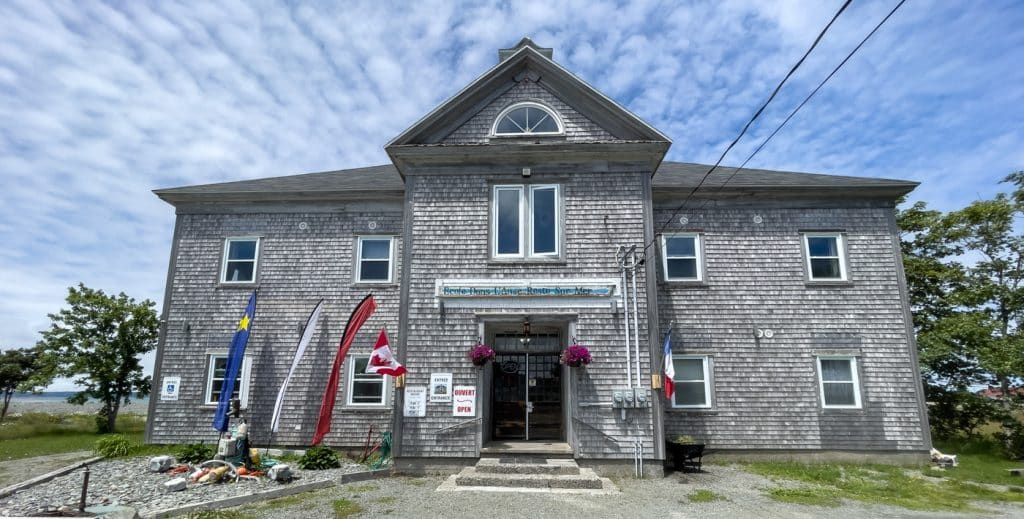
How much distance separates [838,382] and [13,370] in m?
36.3

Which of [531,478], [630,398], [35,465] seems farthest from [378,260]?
[35,465]

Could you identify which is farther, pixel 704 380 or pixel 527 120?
pixel 704 380

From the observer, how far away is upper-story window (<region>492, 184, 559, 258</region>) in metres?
10.9

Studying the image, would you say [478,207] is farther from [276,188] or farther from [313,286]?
[276,188]

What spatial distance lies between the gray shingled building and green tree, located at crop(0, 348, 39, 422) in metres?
21.8

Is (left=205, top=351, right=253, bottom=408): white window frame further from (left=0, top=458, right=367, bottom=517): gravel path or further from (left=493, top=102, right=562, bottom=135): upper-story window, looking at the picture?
(left=493, top=102, right=562, bottom=135): upper-story window

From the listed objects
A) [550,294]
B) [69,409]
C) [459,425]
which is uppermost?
[550,294]

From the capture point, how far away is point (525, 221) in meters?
11.0

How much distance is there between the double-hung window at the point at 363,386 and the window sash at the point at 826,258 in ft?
34.6

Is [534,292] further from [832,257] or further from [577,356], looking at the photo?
[832,257]

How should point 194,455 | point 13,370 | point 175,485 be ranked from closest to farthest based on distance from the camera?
point 175,485 < point 194,455 < point 13,370

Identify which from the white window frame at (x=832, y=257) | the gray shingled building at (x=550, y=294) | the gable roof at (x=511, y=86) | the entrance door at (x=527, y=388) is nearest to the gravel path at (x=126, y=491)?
the gray shingled building at (x=550, y=294)

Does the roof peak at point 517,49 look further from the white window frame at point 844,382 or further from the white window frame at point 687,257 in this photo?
the white window frame at point 844,382

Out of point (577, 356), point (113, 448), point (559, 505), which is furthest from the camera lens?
point (113, 448)
